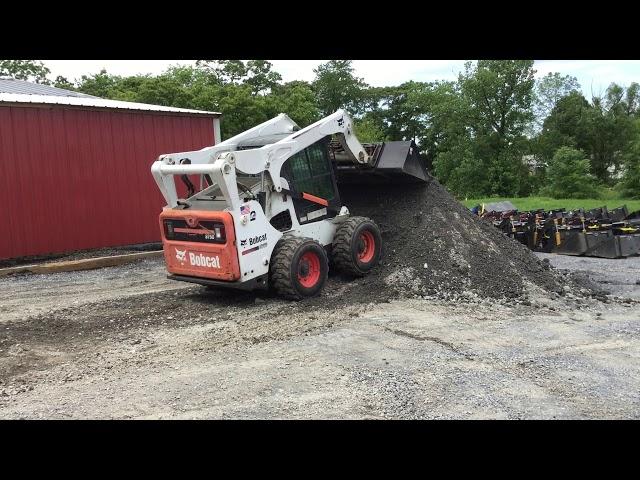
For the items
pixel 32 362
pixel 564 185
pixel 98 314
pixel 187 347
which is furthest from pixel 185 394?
pixel 564 185

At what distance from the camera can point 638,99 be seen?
45.8m

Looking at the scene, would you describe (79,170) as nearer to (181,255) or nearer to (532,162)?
(181,255)

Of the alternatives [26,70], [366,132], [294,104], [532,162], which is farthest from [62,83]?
[532,162]

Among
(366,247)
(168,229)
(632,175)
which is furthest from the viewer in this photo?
(632,175)

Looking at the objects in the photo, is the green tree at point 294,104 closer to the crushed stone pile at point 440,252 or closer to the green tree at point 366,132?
the green tree at point 366,132

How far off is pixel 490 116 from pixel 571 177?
876 centimetres

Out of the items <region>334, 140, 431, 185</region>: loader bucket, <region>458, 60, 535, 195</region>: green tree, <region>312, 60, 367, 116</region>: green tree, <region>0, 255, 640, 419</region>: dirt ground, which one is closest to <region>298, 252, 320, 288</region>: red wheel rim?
<region>0, 255, 640, 419</region>: dirt ground

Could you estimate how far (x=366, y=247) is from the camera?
9125mm

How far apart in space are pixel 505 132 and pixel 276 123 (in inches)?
1411

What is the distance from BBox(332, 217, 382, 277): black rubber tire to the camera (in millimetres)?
8688

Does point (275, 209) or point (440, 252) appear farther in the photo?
point (440, 252)

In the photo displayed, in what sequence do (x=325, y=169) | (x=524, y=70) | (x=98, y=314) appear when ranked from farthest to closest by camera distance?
(x=524, y=70), (x=325, y=169), (x=98, y=314)

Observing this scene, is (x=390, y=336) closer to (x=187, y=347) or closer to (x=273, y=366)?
(x=273, y=366)

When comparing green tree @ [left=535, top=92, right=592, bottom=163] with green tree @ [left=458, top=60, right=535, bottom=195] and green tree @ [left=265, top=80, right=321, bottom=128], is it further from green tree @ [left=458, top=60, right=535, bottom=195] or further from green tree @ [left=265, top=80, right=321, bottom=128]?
green tree @ [left=265, top=80, right=321, bottom=128]
